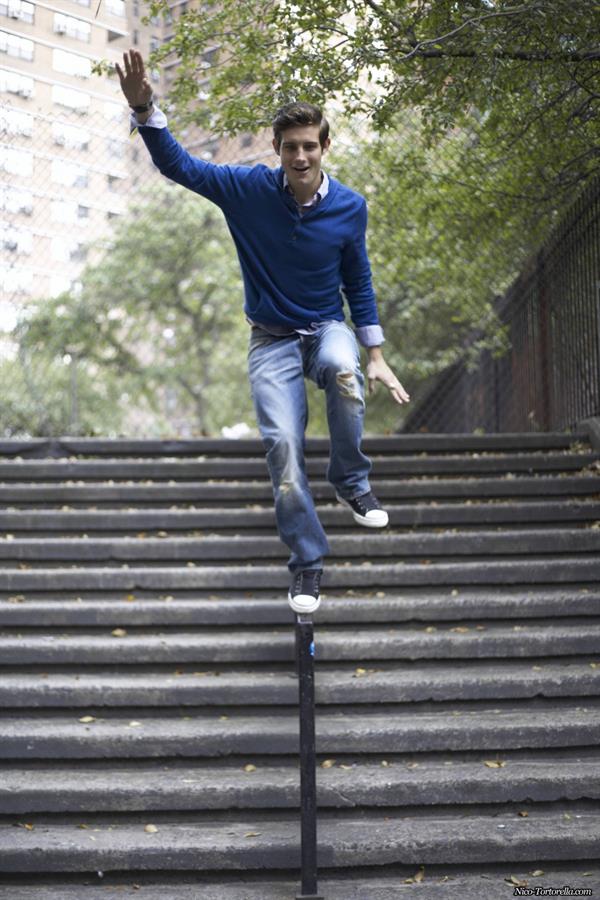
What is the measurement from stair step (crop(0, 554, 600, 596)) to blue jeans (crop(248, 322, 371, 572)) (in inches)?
45.4

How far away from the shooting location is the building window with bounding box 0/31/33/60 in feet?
16.6

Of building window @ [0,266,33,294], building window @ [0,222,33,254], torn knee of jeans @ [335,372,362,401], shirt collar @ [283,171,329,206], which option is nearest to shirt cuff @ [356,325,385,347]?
torn knee of jeans @ [335,372,362,401]

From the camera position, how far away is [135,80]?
3.15 metres

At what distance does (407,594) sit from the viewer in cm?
489

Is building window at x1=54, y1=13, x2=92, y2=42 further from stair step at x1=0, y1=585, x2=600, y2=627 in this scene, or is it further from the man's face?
stair step at x1=0, y1=585, x2=600, y2=627

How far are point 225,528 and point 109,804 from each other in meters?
2.05

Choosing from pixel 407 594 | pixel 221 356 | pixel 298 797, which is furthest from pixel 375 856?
pixel 221 356

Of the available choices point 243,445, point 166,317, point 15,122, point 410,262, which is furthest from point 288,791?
point 166,317

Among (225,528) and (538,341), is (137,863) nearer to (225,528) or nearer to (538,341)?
(225,528)

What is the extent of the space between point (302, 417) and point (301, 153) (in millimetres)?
1002

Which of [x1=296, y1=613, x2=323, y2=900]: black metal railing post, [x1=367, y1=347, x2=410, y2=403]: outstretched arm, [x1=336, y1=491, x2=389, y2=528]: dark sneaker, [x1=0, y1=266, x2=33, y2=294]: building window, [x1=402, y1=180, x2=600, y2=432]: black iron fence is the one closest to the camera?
[x1=296, y1=613, x2=323, y2=900]: black metal railing post

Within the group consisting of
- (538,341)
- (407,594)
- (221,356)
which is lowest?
(407,594)

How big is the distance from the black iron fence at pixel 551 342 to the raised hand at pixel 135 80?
460cm

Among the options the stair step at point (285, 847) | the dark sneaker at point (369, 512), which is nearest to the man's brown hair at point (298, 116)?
the dark sneaker at point (369, 512)
